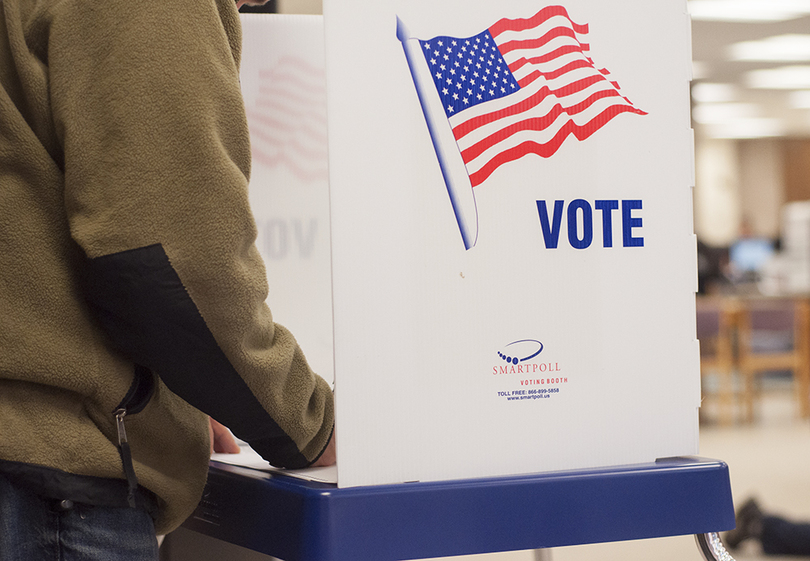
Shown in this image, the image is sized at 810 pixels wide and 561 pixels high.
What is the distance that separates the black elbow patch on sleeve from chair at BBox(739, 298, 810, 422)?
586cm

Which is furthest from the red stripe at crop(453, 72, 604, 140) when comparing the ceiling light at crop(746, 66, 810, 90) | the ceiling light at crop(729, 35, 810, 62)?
the ceiling light at crop(746, 66, 810, 90)

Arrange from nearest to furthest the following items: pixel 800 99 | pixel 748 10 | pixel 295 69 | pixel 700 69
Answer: pixel 295 69, pixel 748 10, pixel 700 69, pixel 800 99

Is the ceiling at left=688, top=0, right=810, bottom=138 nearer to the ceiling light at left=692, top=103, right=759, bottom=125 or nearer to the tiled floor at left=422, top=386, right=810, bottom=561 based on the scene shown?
the ceiling light at left=692, top=103, right=759, bottom=125

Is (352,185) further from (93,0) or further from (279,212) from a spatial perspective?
(279,212)

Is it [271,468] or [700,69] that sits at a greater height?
[700,69]

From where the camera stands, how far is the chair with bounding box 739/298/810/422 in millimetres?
6086

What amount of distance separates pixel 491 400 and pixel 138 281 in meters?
0.35

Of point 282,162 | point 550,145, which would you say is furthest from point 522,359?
point 282,162

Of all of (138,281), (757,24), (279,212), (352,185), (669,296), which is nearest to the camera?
(138,281)

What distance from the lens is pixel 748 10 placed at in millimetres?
6145

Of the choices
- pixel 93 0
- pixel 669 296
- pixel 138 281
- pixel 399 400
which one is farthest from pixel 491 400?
pixel 93 0

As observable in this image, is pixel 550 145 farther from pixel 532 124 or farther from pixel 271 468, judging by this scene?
pixel 271 468

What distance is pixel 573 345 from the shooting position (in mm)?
870

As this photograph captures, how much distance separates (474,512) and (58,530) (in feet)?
1.18
